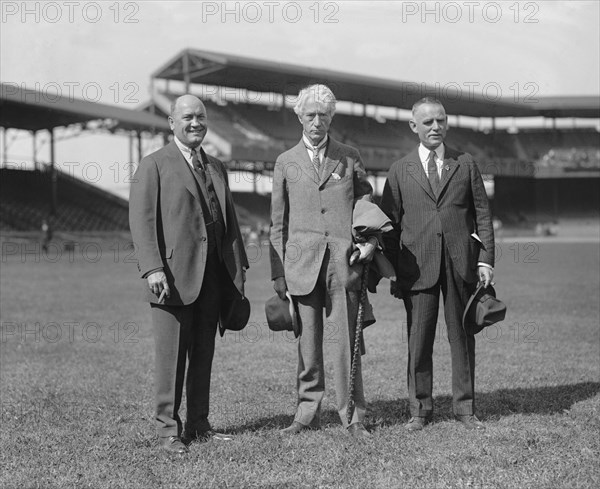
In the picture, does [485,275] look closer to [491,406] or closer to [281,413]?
[491,406]

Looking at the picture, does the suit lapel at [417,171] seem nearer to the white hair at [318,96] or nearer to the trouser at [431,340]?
the trouser at [431,340]

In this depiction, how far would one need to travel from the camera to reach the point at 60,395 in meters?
6.06

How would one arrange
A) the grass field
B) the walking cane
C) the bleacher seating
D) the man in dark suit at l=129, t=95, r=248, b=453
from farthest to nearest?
the bleacher seating < the walking cane < the man in dark suit at l=129, t=95, r=248, b=453 < the grass field

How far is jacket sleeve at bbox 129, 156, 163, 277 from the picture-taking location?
434cm

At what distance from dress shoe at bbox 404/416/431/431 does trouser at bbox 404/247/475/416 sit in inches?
1.1

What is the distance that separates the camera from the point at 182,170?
14.8 feet

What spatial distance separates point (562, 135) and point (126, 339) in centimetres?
4989

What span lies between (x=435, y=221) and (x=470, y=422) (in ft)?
4.35

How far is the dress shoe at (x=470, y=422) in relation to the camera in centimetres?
474

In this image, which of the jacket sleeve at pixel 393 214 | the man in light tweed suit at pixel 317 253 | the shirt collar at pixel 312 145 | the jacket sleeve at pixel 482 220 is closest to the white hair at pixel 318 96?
the man in light tweed suit at pixel 317 253

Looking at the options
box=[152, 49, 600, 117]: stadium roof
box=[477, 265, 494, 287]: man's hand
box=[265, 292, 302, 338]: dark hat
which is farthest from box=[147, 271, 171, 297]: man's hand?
box=[152, 49, 600, 117]: stadium roof

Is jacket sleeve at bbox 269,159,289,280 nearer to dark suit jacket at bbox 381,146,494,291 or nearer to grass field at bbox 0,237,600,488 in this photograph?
dark suit jacket at bbox 381,146,494,291

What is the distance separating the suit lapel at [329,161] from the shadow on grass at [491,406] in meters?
1.64

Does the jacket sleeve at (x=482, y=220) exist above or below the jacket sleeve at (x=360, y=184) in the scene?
below
